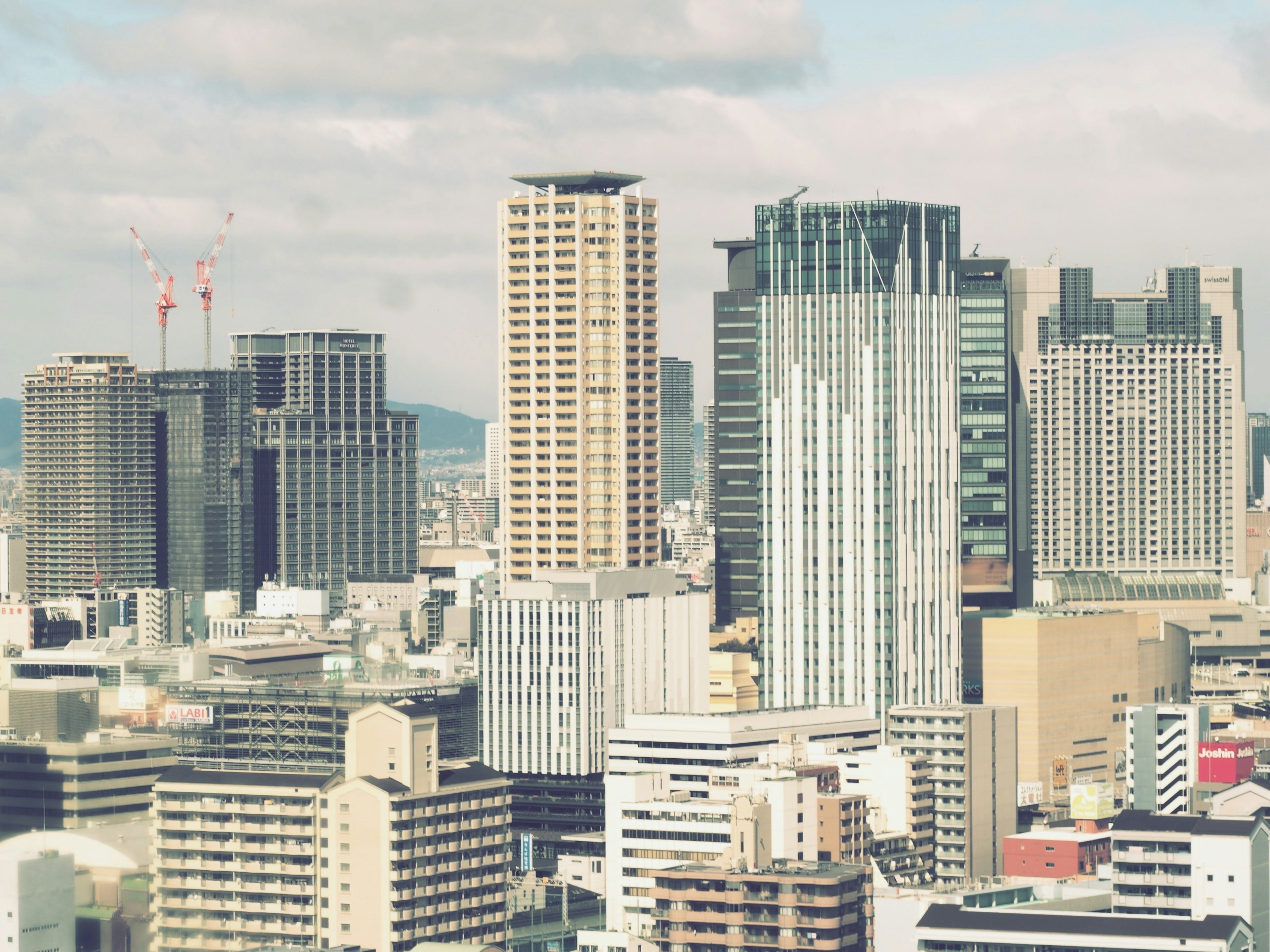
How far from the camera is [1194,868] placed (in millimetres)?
184625

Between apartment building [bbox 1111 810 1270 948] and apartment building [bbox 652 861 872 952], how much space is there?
17.8 meters

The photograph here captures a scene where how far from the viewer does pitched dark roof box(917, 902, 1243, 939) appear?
6634 inches

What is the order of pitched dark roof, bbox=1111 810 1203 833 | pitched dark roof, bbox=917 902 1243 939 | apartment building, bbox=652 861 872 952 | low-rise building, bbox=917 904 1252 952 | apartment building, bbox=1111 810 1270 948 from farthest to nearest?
pitched dark roof, bbox=1111 810 1203 833
apartment building, bbox=652 861 872 952
apartment building, bbox=1111 810 1270 948
pitched dark roof, bbox=917 902 1243 939
low-rise building, bbox=917 904 1252 952

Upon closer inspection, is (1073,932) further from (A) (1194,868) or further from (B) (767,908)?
(B) (767,908)

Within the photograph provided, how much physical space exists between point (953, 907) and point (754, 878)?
14858 millimetres

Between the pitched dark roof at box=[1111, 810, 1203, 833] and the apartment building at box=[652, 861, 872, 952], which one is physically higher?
the pitched dark roof at box=[1111, 810, 1203, 833]

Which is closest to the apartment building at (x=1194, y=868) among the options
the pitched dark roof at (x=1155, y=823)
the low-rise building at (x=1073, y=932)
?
the pitched dark roof at (x=1155, y=823)

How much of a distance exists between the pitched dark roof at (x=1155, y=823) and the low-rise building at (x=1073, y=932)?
38.0 feet

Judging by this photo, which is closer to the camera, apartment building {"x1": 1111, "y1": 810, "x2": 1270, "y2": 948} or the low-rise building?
the low-rise building

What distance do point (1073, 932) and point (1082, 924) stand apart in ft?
4.93

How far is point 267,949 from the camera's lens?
196375 millimetres

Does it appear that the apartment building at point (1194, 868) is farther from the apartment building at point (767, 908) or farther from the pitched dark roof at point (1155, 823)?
the apartment building at point (767, 908)

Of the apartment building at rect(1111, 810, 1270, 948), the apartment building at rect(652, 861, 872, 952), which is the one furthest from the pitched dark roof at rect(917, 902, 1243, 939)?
the apartment building at rect(652, 861, 872, 952)

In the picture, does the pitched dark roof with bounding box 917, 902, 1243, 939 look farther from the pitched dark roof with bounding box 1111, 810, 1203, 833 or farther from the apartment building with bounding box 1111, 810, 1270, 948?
the pitched dark roof with bounding box 1111, 810, 1203, 833
